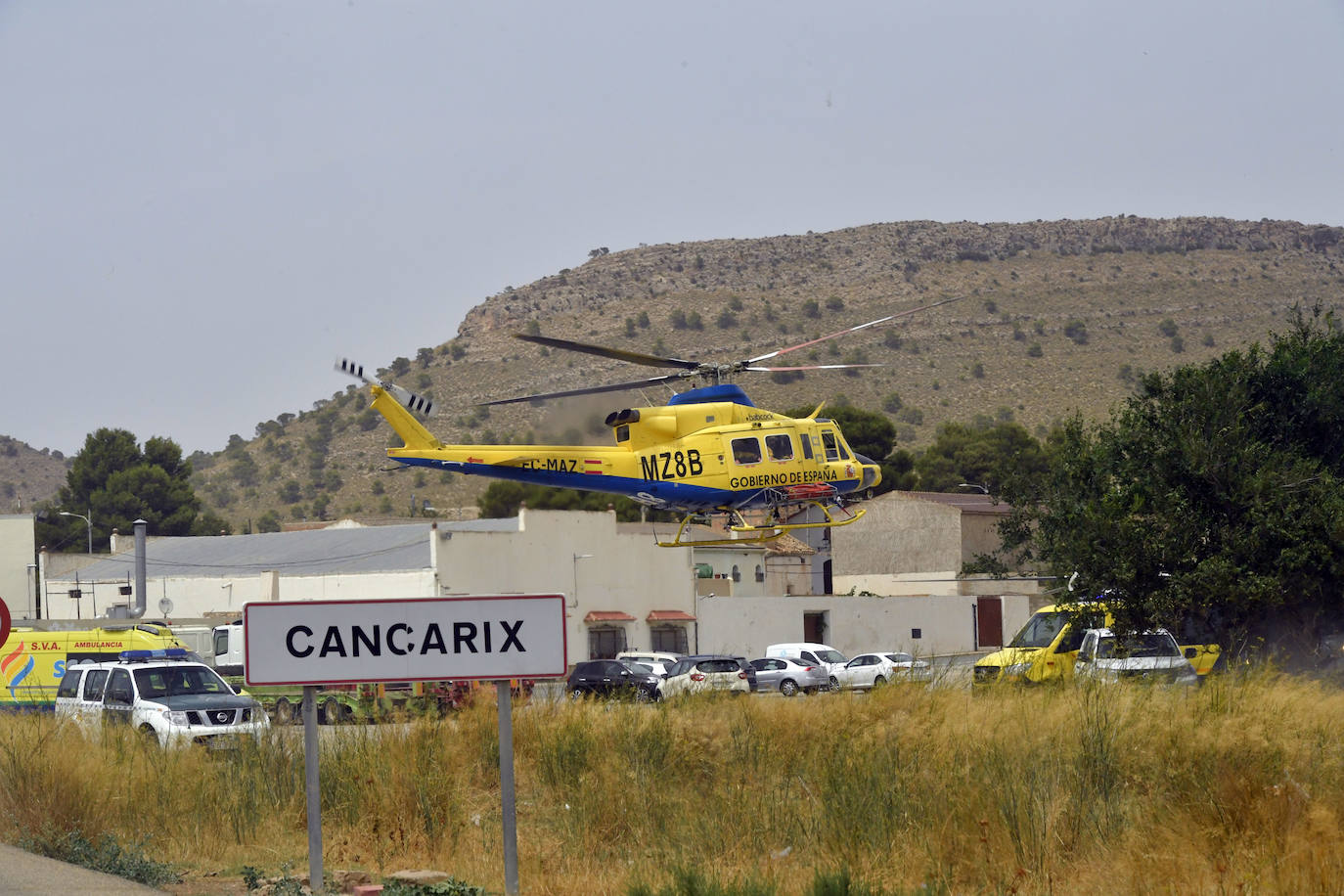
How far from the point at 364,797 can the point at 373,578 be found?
36.3 meters

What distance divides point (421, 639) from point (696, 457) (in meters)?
16.3

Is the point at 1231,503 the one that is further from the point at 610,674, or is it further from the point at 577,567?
the point at 577,567

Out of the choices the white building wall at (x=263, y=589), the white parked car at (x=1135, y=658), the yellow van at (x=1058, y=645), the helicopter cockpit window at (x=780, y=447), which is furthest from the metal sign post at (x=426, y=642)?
the white building wall at (x=263, y=589)

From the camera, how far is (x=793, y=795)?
12.2 metres

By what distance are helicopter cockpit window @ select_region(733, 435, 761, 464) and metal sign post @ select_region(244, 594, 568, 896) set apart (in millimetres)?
16282

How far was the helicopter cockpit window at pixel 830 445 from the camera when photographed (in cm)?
2628

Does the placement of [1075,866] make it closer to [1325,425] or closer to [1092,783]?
[1092,783]

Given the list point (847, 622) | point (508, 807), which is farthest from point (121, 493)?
point (508, 807)

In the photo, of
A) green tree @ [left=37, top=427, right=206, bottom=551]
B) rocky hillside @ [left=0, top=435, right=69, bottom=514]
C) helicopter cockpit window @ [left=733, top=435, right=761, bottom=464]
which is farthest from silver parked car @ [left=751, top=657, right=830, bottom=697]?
rocky hillside @ [left=0, top=435, right=69, bottom=514]

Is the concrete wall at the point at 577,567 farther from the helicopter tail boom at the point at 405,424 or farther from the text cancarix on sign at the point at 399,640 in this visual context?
the text cancarix on sign at the point at 399,640

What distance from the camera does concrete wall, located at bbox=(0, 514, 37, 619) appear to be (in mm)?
62906

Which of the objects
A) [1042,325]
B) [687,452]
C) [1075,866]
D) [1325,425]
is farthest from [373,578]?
[1042,325]

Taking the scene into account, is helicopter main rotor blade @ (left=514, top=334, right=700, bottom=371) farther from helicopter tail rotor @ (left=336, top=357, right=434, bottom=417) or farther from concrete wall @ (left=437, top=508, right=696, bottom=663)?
concrete wall @ (left=437, top=508, right=696, bottom=663)

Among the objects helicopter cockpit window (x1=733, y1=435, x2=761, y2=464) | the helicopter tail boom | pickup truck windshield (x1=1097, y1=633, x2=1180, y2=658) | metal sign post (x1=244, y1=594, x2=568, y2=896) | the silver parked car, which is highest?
the helicopter tail boom
